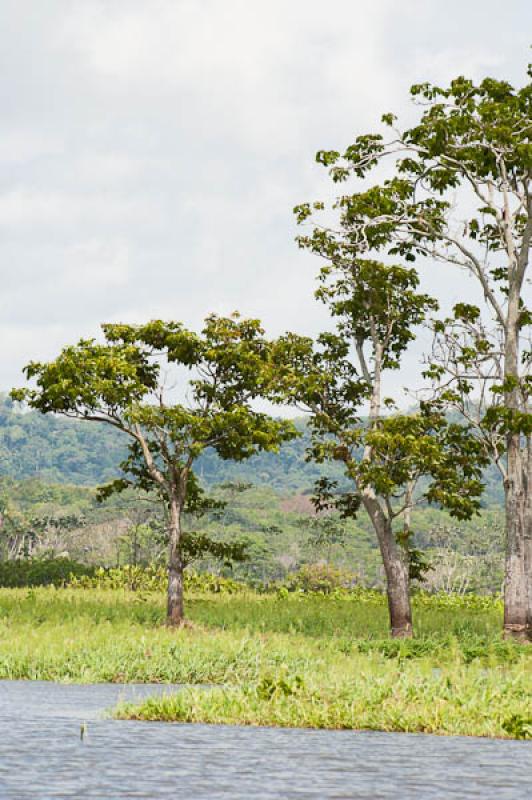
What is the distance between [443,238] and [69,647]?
47.6ft

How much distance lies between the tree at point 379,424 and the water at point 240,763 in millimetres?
15875

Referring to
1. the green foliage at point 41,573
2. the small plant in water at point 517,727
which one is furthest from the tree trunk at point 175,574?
the small plant in water at point 517,727

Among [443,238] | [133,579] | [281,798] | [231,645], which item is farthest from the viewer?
[133,579]

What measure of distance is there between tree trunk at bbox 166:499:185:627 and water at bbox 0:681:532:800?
55.5 feet

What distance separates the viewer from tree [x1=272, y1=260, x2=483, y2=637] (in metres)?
26.2

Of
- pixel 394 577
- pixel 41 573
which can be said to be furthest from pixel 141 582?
pixel 394 577

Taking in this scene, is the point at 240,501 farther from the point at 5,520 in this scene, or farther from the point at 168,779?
the point at 168,779

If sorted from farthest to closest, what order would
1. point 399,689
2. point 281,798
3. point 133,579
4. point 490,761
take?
point 133,579 < point 399,689 < point 490,761 < point 281,798

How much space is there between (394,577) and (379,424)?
13.2 feet

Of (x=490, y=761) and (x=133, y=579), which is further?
(x=133, y=579)

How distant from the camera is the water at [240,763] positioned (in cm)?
654

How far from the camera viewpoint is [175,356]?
96.6 ft

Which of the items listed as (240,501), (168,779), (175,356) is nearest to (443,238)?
(175,356)

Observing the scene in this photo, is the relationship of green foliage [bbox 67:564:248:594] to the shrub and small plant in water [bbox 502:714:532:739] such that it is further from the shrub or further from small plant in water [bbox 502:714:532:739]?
small plant in water [bbox 502:714:532:739]
